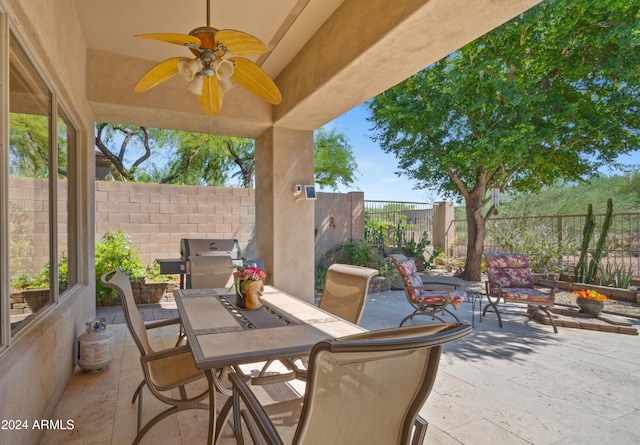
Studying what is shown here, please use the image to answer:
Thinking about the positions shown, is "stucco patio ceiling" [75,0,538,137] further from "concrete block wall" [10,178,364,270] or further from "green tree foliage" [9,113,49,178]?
"concrete block wall" [10,178,364,270]

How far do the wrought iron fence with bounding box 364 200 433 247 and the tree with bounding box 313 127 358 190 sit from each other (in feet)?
12.1

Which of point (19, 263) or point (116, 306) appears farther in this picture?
point (116, 306)

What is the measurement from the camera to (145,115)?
14.2 feet

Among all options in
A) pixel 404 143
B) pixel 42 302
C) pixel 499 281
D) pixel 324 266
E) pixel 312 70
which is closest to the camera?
pixel 42 302

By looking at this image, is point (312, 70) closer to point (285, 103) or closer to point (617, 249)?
point (285, 103)

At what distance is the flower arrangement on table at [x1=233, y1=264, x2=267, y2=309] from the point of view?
2355 mm

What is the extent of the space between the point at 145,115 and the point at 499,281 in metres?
5.10

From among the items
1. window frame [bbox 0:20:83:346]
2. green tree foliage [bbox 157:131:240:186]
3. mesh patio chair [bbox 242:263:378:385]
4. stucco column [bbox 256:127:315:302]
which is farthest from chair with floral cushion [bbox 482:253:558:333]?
green tree foliage [bbox 157:131:240:186]

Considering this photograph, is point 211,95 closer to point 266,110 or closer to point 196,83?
point 196,83

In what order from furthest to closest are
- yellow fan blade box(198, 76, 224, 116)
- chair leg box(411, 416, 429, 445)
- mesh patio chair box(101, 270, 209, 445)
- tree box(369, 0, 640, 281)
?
tree box(369, 0, 640, 281) → yellow fan blade box(198, 76, 224, 116) → mesh patio chair box(101, 270, 209, 445) → chair leg box(411, 416, 429, 445)

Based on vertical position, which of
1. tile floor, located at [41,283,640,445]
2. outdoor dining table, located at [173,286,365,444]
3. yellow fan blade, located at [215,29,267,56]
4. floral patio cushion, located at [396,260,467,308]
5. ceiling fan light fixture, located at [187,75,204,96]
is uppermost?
yellow fan blade, located at [215,29,267,56]

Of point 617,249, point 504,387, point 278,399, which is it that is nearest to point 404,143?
point 617,249

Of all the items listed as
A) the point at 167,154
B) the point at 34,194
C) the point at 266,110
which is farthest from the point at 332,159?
the point at 34,194

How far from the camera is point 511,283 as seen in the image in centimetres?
511
